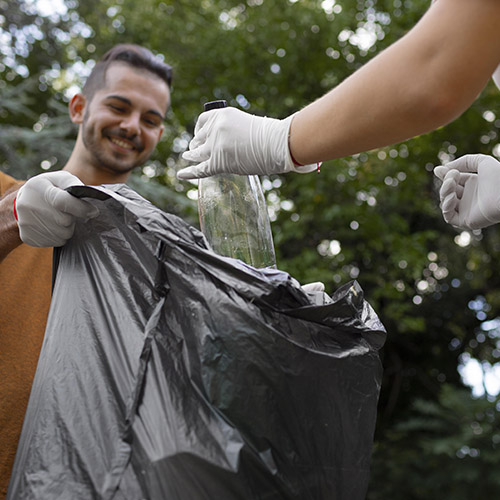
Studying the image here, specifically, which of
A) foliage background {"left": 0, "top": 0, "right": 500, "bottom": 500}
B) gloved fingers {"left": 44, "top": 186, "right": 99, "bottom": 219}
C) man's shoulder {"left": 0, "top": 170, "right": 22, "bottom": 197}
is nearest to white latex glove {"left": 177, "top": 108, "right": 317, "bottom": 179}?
gloved fingers {"left": 44, "top": 186, "right": 99, "bottom": 219}

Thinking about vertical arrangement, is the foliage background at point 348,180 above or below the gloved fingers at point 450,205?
above

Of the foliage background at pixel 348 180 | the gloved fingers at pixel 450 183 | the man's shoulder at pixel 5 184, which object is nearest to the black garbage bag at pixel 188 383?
the gloved fingers at pixel 450 183

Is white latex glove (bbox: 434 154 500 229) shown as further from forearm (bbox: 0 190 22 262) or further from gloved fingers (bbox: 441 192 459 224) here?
forearm (bbox: 0 190 22 262)

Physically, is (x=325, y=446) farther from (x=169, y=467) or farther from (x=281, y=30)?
(x=281, y=30)

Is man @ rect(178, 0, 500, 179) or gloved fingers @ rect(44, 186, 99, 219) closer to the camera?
man @ rect(178, 0, 500, 179)

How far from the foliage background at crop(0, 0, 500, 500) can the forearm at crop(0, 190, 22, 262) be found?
402 centimetres

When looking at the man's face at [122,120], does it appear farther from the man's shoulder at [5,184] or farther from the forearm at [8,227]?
the forearm at [8,227]

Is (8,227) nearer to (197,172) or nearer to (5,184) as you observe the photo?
(197,172)

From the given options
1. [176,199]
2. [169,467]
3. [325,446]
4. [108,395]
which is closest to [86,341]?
[108,395]

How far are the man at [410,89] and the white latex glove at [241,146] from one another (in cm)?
1

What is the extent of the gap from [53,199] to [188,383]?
456 mm

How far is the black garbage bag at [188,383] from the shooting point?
36.5 inches

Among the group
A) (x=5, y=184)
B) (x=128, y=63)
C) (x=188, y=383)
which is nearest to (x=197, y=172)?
(x=188, y=383)

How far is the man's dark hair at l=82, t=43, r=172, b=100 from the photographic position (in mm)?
2578
